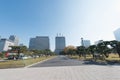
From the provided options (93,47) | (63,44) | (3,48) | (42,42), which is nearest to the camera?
(93,47)

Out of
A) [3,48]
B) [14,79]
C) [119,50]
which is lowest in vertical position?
[14,79]

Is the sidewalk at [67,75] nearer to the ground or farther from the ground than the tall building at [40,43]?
nearer to the ground

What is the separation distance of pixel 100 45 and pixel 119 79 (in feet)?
80.4

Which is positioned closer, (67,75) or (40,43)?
(67,75)

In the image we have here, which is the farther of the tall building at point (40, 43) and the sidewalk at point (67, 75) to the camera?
the tall building at point (40, 43)

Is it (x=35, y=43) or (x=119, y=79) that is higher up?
(x=35, y=43)

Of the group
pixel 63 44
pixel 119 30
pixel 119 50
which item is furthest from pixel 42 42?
pixel 119 50

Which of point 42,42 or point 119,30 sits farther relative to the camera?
point 42,42

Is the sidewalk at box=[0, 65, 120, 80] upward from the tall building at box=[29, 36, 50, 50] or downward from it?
downward

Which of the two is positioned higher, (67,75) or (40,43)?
(40,43)

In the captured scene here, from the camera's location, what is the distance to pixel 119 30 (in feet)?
309

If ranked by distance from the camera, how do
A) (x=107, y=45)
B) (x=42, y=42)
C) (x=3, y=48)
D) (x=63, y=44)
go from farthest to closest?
(x=63, y=44), (x=42, y=42), (x=3, y=48), (x=107, y=45)

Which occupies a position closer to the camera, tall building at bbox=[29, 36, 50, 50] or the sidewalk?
the sidewalk

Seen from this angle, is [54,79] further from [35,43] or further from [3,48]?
[35,43]
